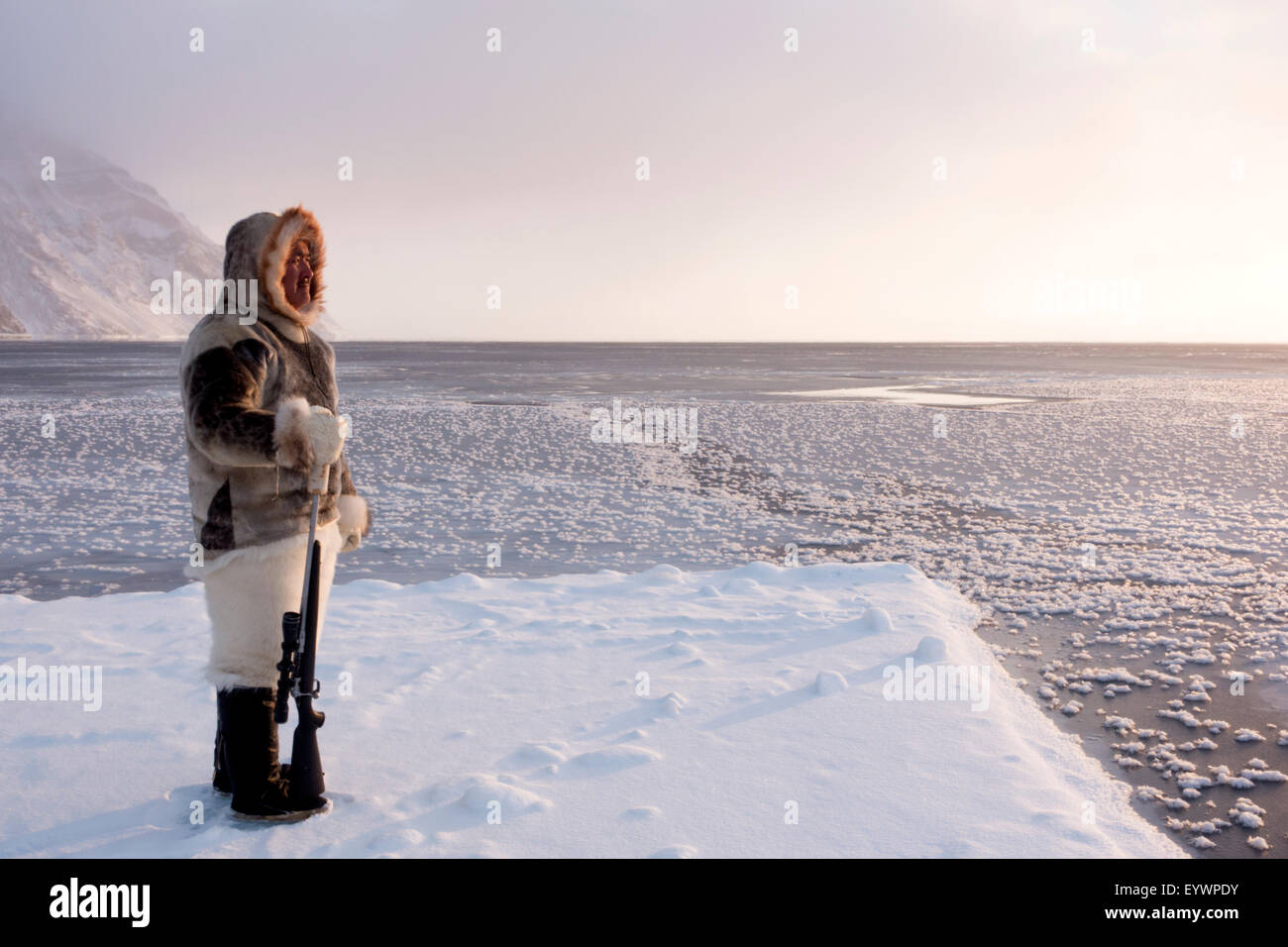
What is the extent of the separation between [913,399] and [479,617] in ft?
68.1

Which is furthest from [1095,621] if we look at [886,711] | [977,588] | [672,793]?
[672,793]

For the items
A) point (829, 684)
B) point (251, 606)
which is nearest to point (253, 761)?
point (251, 606)

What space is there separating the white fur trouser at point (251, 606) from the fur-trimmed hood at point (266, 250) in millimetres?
659

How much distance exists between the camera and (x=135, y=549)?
21.5 ft

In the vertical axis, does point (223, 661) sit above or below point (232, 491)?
below

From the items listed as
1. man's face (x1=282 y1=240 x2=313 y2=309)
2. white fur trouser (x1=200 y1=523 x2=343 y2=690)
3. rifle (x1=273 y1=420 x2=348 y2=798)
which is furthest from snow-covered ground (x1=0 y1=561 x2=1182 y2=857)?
man's face (x1=282 y1=240 x2=313 y2=309)

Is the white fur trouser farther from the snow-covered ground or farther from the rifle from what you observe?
the snow-covered ground

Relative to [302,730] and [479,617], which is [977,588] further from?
[302,730]

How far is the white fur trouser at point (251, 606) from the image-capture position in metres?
2.35

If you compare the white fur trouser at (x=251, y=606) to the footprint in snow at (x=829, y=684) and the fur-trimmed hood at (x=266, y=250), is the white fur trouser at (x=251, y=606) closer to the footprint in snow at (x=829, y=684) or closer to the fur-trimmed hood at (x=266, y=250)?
the fur-trimmed hood at (x=266, y=250)

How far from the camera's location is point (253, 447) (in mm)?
2189

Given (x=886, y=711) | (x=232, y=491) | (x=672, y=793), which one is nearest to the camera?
(x=232, y=491)

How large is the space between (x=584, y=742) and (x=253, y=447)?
4.87ft

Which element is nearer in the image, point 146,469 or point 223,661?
point 223,661
